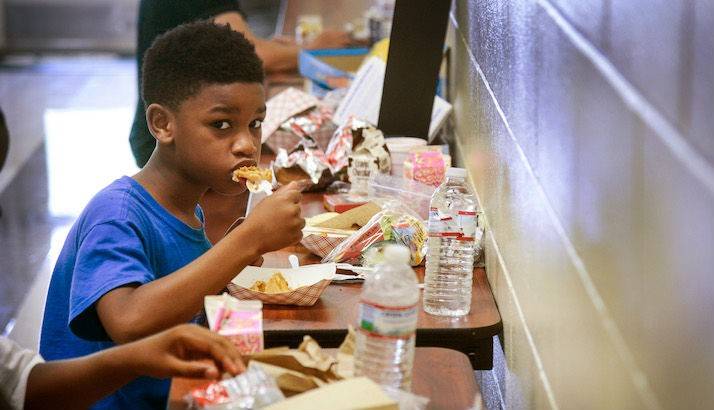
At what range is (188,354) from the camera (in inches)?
66.5

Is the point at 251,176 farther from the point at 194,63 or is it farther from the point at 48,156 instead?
the point at 48,156

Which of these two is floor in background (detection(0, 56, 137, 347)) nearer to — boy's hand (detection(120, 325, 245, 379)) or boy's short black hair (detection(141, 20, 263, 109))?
boy's short black hair (detection(141, 20, 263, 109))

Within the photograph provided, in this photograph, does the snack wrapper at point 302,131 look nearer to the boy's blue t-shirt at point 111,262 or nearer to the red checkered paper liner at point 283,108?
the red checkered paper liner at point 283,108

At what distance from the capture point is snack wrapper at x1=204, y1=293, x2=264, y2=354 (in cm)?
171

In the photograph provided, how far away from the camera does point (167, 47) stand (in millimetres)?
2438

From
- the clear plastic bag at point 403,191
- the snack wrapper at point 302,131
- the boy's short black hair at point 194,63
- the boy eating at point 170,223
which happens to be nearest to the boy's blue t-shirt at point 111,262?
the boy eating at point 170,223

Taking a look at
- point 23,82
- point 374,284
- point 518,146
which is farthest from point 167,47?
point 23,82

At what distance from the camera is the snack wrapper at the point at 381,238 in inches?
97.3

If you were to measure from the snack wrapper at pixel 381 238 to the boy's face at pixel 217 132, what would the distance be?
312mm

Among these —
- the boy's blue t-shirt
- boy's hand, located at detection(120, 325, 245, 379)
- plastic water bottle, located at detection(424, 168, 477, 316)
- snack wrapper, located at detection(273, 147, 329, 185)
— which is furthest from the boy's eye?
snack wrapper, located at detection(273, 147, 329, 185)

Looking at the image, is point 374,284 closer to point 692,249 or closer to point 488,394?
point 692,249

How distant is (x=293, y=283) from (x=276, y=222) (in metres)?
0.22

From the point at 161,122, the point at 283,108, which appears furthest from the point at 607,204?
the point at 283,108

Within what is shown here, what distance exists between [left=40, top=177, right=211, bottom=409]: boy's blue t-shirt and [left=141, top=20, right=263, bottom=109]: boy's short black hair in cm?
24
